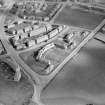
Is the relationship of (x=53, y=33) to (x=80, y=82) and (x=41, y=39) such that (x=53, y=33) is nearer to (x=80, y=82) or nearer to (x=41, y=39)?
(x=41, y=39)

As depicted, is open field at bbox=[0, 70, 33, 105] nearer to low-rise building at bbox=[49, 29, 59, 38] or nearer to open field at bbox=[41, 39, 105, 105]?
open field at bbox=[41, 39, 105, 105]

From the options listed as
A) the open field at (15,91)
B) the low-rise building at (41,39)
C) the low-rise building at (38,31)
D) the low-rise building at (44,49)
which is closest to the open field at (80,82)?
the open field at (15,91)

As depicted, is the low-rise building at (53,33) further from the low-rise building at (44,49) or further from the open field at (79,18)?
the open field at (79,18)

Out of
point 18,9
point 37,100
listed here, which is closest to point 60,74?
point 37,100

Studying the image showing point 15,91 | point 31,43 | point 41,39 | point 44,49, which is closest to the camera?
point 15,91

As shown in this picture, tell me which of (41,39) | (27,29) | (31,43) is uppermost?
(27,29)

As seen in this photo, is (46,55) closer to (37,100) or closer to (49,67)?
(49,67)

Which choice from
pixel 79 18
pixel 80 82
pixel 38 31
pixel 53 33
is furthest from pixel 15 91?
pixel 79 18

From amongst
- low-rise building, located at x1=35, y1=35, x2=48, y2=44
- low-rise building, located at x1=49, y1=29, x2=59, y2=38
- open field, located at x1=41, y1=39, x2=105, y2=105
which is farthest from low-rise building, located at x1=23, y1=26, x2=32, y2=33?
open field, located at x1=41, y1=39, x2=105, y2=105
